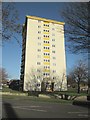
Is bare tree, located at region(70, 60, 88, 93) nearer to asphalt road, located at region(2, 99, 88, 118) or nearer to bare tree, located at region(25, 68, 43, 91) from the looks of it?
bare tree, located at region(25, 68, 43, 91)

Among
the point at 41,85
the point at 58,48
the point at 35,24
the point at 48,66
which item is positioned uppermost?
the point at 35,24

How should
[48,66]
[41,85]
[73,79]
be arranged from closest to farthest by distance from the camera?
[73,79] < [41,85] < [48,66]

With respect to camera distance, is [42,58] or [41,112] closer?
[41,112]

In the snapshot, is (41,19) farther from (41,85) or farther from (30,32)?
(41,85)

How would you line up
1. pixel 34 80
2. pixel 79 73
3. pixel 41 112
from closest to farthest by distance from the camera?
pixel 41 112, pixel 79 73, pixel 34 80

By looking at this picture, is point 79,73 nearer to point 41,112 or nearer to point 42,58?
point 42,58

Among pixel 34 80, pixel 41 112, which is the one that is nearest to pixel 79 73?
pixel 34 80

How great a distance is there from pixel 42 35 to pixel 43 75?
17.3 m

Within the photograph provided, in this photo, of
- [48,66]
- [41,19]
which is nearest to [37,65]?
[48,66]

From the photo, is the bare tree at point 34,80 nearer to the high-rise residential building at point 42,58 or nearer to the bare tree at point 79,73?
the high-rise residential building at point 42,58

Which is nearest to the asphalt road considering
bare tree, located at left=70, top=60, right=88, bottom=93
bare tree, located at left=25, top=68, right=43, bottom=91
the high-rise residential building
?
bare tree, located at left=70, top=60, right=88, bottom=93

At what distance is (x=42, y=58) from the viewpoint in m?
105

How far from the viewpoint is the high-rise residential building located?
101 metres

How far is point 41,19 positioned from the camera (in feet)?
357
